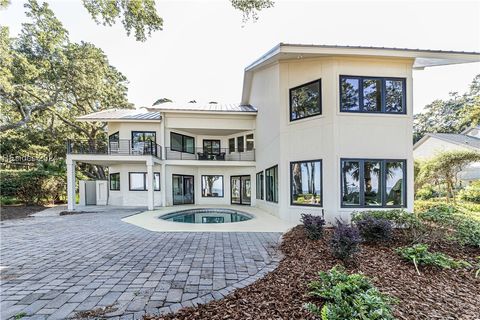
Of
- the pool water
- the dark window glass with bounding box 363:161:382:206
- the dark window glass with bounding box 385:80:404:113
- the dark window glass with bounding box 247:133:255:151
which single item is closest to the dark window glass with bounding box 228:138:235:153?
the dark window glass with bounding box 247:133:255:151

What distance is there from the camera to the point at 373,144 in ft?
29.4

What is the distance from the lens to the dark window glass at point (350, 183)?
8.80 metres

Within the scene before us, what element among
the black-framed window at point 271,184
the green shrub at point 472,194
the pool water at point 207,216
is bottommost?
the pool water at point 207,216

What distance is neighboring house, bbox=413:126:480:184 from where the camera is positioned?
20281 millimetres

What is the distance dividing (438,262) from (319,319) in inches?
134

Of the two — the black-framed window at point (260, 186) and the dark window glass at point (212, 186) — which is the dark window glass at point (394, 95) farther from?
the dark window glass at point (212, 186)

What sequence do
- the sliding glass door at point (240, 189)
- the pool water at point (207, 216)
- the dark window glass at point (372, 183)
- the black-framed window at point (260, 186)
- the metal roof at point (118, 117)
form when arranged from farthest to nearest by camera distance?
the sliding glass door at point (240, 189) < the metal roof at point (118, 117) < the black-framed window at point (260, 186) < the pool water at point (207, 216) < the dark window glass at point (372, 183)

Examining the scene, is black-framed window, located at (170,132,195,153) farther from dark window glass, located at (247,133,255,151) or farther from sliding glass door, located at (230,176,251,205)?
dark window glass, located at (247,133,255,151)

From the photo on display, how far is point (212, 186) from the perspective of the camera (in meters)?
18.0

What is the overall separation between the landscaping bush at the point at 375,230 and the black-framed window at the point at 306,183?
10.0 ft

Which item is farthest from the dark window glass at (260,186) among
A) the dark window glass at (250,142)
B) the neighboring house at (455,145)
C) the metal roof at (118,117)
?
the neighboring house at (455,145)

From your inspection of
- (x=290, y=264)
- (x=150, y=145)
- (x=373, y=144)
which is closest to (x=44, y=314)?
(x=290, y=264)

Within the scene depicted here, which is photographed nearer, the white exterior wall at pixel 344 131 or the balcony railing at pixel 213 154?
the white exterior wall at pixel 344 131

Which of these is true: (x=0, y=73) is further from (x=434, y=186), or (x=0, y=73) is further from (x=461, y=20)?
(x=434, y=186)
